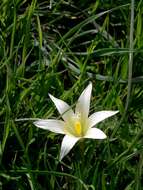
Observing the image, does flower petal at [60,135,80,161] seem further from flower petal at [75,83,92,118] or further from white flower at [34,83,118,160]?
flower petal at [75,83,92,118]

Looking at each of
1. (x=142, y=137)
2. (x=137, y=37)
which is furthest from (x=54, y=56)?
(x=142, y=137)

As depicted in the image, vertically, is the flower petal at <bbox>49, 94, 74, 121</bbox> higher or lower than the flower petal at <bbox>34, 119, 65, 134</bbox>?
higher

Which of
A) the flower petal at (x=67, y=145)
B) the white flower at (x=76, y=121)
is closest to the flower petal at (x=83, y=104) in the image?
the white flower at (x=76, y=121)

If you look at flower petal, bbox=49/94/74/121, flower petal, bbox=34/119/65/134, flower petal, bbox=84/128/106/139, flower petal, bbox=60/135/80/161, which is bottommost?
flower petal, bbox=60/135/80/161

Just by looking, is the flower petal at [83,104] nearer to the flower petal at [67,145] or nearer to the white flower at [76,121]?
the white flower at [76,121]

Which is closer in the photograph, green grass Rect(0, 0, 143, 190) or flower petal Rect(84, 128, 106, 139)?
flower petal Rect(84, 128, 106, 139)

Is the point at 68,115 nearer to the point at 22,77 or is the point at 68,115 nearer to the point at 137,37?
the point at 22,77

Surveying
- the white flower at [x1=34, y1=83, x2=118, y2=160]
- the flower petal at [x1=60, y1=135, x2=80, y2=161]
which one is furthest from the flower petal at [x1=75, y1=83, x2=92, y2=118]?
the flower petal at [x1=60, y1=135, x2=80, y2=161]
